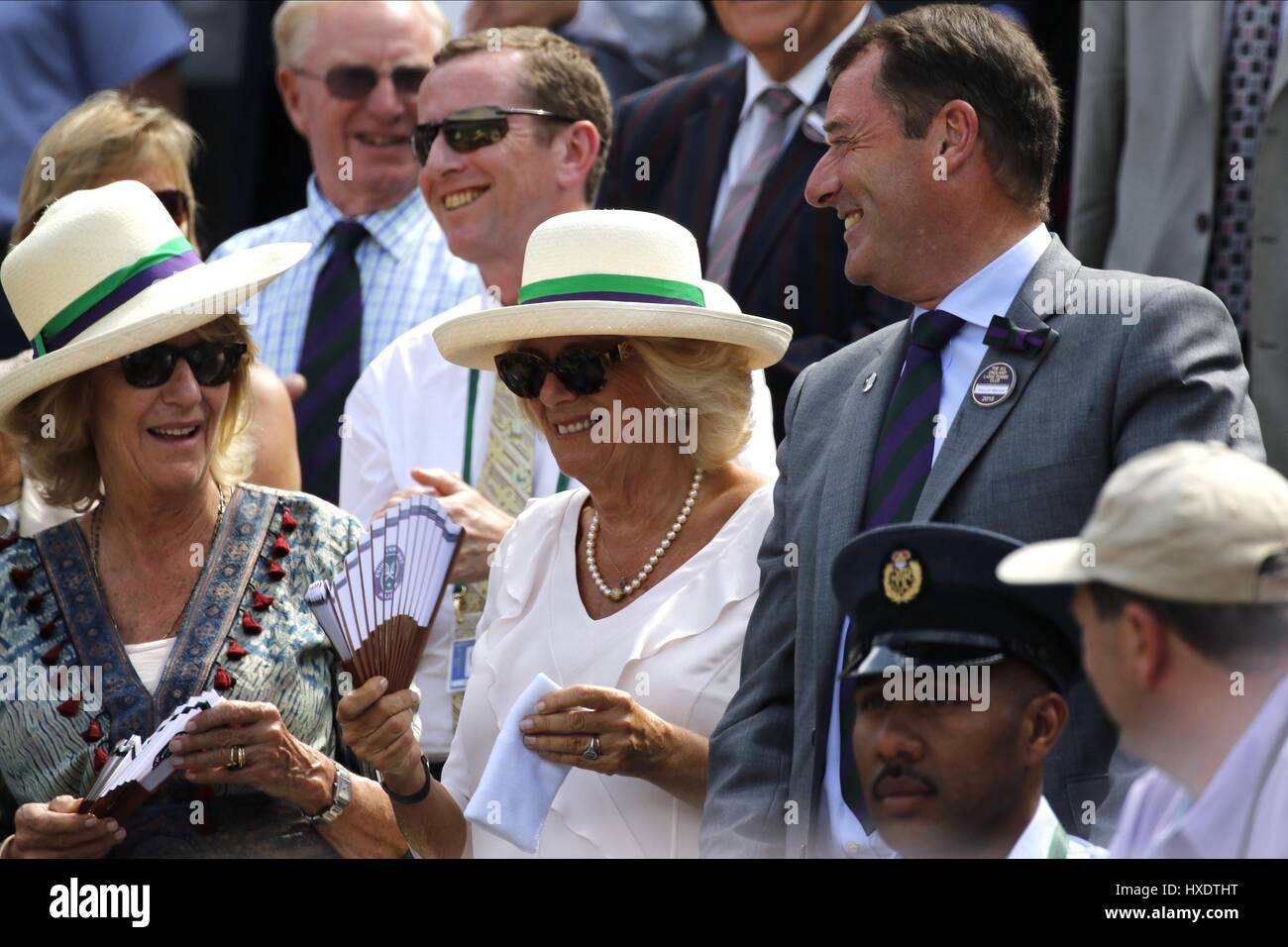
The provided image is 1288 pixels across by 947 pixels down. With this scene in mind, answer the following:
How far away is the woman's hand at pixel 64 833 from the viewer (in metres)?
3.83

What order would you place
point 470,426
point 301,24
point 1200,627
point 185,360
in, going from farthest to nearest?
point 301,24 < point 470,426 < point 185,360 < point 1200,627

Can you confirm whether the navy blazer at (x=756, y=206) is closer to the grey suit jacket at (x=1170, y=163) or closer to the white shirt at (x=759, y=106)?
the white shirt at (x=759, y=106)

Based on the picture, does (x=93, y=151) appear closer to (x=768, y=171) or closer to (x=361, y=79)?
(x=361, y=79)

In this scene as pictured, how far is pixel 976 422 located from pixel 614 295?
1.02 metres

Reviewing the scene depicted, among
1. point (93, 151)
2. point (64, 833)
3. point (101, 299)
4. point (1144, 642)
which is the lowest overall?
point (64, 833)

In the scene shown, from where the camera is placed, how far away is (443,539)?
12.5ft

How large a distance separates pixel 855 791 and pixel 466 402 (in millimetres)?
2232

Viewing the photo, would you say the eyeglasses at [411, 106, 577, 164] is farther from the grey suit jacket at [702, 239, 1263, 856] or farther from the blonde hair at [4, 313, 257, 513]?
the grey suit jacket at [702, 239, 1263, 856]

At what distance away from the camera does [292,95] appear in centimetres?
666

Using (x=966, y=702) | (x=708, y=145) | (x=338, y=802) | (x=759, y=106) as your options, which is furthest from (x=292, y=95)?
(x=966, y=702)

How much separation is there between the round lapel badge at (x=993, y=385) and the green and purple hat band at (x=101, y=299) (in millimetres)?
1982

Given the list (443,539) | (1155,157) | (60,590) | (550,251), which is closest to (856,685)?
(443,539)

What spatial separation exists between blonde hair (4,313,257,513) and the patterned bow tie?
1.80 meters

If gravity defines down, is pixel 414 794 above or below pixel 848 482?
below
